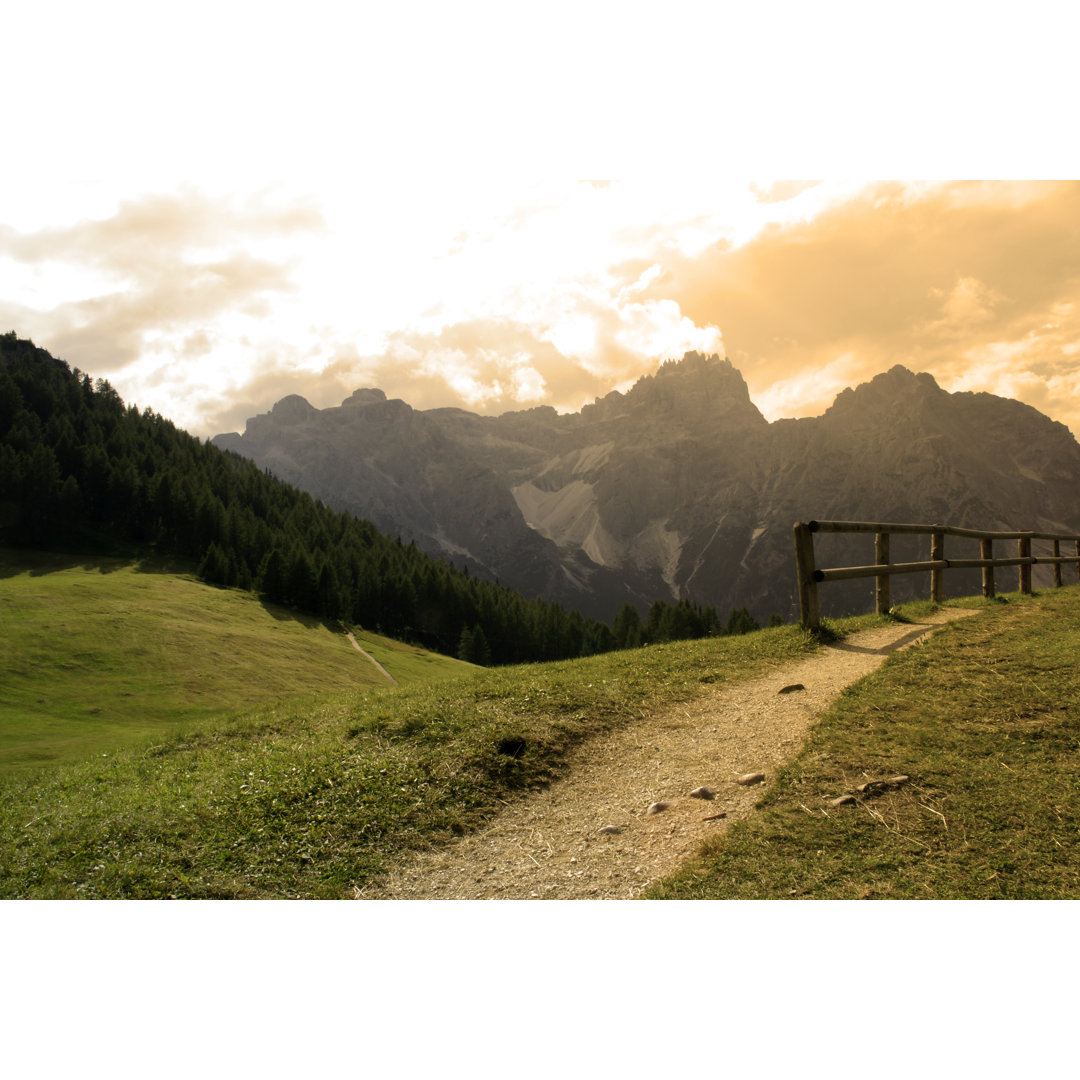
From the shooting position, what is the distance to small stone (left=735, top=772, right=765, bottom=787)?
846 centimetres

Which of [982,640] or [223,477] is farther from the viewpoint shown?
[223,477]

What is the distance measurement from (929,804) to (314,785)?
8.00 m

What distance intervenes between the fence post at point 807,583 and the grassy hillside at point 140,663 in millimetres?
14860

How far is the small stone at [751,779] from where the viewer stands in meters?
8.46

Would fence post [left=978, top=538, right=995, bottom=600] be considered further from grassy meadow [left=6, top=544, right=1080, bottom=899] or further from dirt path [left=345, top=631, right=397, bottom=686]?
dirt path [left=345, top=631, right=397, bottom=686]

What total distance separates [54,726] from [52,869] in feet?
98.4

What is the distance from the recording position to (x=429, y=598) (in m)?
127

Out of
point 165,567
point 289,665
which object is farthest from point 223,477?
point 289,665

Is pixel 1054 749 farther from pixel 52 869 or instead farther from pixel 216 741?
pixel 216 741

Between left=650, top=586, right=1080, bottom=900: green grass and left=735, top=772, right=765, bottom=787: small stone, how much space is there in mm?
289

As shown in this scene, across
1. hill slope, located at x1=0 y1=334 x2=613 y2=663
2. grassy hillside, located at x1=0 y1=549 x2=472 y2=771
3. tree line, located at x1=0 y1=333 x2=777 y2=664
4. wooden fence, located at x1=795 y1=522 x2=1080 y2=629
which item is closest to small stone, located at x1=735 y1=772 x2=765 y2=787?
wooden fence, located at x1=795 y1=522 x2=1080 y2=629

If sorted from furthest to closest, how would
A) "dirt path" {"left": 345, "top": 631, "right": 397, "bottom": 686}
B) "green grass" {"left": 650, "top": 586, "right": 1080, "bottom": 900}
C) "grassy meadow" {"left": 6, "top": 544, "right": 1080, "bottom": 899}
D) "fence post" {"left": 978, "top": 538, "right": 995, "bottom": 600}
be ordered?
"dirt path" {"left": 345, "top": 631, "right": 397, "bottom": 686} → "fence post" {"left": 978, "top": 538, "right": 995, "bottom": 600} → "grassy meadow" {"left": 6, "top": 544, "right": 1080, "bottom": 899} → "green grass" {"left": 650, "top": 586, "right": 1080, "bottom": 900}

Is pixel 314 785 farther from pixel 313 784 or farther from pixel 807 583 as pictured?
pixel 807 583

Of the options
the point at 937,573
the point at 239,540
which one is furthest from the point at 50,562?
the point at 937,573
